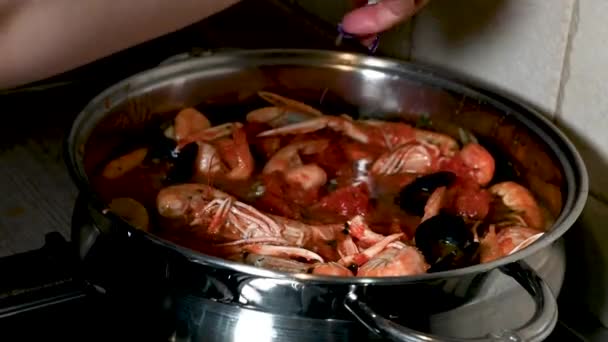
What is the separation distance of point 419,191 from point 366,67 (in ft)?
0.58

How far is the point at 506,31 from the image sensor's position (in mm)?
938

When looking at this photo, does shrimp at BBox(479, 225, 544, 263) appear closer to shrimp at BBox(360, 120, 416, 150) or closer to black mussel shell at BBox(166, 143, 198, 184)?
shrimp at BBox(360, 120, 416, 150)

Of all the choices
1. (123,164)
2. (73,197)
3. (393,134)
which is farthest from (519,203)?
(73,197)

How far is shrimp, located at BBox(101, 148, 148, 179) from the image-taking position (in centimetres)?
91

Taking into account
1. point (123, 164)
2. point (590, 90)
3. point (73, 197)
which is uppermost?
point (590, 90)

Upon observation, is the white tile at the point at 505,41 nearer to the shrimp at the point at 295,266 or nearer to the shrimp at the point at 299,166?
the shrimp at the point at 299,166

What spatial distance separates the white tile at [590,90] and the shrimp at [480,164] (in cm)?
8

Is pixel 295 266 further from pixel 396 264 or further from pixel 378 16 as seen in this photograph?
pixel 378 16

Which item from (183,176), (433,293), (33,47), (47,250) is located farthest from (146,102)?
(433,293)

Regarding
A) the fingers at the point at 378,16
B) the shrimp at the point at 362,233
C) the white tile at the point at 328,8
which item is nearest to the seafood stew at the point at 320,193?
the shrimp at the point at 362,233

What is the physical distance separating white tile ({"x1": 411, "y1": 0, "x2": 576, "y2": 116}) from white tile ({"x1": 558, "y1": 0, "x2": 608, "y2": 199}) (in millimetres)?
16

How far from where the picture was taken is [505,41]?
943 millimetres

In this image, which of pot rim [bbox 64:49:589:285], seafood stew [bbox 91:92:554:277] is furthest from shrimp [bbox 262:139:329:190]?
pot rim [bbox 64:49:589:285]

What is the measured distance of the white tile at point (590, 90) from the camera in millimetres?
835
